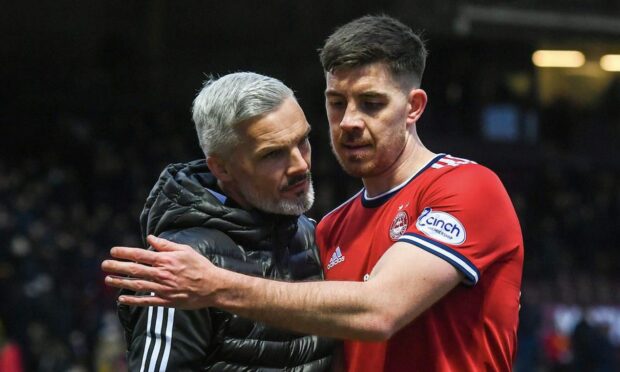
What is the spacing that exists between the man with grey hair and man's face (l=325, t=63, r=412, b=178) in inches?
6.6

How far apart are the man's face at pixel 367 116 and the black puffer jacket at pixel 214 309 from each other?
0.32 m

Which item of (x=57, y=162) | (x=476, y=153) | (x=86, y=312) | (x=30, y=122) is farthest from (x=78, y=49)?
(x=86, y=312)

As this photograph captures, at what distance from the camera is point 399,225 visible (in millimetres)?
3824

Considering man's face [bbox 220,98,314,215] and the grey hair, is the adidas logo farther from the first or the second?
the grey hair

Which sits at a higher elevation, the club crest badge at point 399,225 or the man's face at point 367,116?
the man's face at point 367,116

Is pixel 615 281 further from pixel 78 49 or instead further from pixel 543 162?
pixel 78 49

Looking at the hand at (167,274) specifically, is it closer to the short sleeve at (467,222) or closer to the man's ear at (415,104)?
the short sleeve at (467,222)

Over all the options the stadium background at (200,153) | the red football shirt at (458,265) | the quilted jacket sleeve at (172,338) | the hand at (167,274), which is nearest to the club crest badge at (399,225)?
the red football shirt at (458,265)

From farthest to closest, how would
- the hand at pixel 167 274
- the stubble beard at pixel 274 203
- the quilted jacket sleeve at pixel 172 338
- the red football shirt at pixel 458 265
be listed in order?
the stubble beard at pixel 274 203, the red football shirt at pixel 458 265, the quilted jacket sleeve at pixel 172 338, the hand at pixel 167 274

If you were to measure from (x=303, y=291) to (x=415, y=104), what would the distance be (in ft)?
3.02

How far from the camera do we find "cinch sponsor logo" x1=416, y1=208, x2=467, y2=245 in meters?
3.59

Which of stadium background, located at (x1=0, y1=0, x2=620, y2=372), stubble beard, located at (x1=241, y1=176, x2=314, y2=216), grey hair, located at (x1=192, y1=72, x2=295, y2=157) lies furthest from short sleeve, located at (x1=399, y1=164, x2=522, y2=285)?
stadium background, located at (x1=0, y1=0, x2=620, y2=372)

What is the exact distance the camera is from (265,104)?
3670mm

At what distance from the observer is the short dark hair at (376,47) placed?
3844mm
